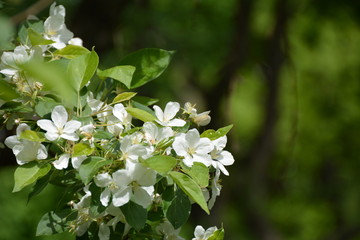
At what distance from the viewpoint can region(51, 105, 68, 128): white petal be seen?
3.30 ft

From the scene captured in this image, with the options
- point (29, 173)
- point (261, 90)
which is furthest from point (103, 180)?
point (261, 90)

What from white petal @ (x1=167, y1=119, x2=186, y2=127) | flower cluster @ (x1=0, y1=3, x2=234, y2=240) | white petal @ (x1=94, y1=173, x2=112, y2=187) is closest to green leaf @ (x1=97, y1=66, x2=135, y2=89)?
flower cluster @ (x1=0, y1=3, x2=234, y2=240)

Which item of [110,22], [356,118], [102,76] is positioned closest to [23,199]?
[110,22]

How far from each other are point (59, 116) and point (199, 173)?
25cm

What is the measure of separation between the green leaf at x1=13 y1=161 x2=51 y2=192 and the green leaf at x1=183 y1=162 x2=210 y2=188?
0.23 m

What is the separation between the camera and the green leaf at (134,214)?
3.26 ft

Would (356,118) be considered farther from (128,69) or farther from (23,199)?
(128,69)

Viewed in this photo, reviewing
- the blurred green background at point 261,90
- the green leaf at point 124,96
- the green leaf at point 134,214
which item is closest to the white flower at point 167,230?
the green leaf at point 134,214

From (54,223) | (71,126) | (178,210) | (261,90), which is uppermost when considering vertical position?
(71,126)

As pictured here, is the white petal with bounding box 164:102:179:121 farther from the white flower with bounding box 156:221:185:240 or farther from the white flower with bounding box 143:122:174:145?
the white flower with bounding box 156:221:185:240

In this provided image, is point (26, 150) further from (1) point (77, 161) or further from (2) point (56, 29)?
(2) point (56, 29)

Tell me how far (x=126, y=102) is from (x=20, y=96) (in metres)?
0.21

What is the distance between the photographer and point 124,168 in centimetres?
100

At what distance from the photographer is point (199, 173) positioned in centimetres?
102
